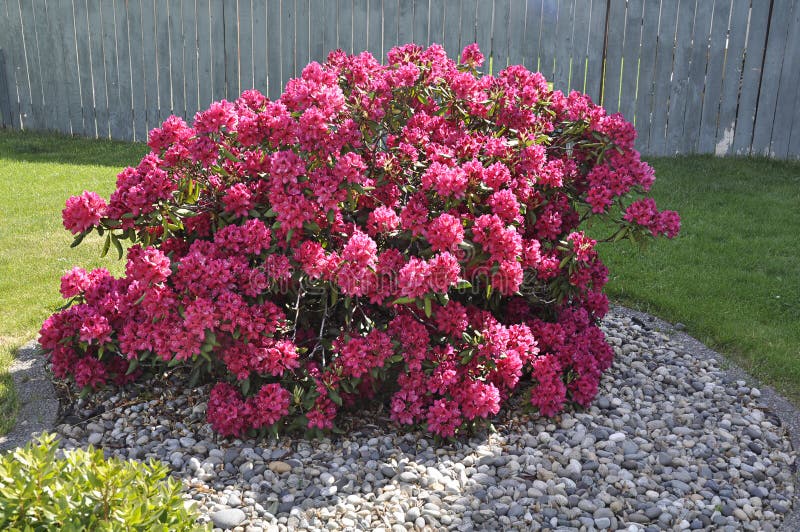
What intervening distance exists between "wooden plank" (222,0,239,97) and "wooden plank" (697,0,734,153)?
4403 mm

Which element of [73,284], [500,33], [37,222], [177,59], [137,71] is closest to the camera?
[73,284]

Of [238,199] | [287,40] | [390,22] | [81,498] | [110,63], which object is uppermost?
[390,22]

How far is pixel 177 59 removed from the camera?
8.76 metres

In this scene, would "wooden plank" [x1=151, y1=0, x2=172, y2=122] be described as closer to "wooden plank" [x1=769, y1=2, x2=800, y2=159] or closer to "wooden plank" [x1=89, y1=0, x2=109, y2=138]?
"wooden plank" [x1=89, y1=0, x2=109, y2=138]

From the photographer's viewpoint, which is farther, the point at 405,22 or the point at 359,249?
the point at 405,22

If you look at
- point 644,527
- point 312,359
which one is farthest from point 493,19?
point 644,527

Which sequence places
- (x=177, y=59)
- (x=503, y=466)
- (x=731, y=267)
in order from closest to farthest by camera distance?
(x=503, y=466)
(x=731, y=267)
(x=177, y=59)

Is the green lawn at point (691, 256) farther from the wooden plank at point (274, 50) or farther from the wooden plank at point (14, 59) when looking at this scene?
the wooden plank at point (274, 50)

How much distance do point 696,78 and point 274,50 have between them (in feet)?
14.7

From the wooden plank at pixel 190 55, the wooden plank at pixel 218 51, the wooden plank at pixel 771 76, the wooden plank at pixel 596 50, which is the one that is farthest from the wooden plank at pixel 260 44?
the wooden plank at pixel 771 76

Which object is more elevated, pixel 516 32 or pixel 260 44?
pixel 516 32

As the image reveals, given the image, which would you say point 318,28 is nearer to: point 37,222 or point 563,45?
point 563,45

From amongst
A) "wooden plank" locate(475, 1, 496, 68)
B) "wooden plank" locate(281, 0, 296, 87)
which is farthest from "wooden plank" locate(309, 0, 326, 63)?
"wooden plank" locate(475, 1, 496, 68)

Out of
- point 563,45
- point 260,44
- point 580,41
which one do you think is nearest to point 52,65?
point 260,44
